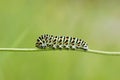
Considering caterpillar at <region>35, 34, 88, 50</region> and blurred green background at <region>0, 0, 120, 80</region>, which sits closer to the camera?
caterpillar at <region>35, 34, 88, 50</region>

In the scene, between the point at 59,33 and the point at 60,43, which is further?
the point at 59,33

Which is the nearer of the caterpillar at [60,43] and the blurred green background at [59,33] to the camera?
the caterpillar at [60,43]

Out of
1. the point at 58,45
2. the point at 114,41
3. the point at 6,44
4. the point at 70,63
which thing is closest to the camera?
the point at 58,45
